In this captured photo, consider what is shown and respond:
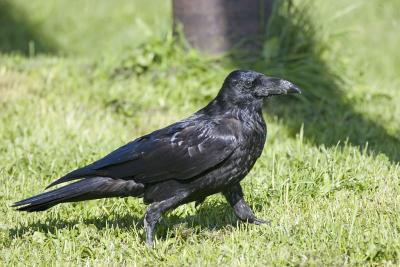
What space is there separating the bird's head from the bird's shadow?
0.75 meters

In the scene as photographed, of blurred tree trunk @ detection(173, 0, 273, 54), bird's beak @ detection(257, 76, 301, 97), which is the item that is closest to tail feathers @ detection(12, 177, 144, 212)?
bird's beak @ detection(257, 76, 301, 97)

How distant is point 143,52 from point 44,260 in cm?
424

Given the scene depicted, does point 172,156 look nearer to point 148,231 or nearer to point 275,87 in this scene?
point 148,231

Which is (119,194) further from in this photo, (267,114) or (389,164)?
(267,114)

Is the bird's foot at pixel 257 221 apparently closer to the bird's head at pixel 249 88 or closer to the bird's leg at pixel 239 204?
the bird's leg at pixel 239 204

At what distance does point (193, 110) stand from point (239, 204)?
2.91 meters

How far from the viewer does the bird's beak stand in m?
4.65

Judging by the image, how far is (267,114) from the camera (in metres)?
7.47

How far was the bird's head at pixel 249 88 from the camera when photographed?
15.3 ft

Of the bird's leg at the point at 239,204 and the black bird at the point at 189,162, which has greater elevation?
the black bird at the point at 189,162

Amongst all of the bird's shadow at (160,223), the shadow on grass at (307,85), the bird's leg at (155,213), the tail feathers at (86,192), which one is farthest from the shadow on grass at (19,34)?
the bird's leg at (155,213)

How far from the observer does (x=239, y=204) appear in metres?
4.79

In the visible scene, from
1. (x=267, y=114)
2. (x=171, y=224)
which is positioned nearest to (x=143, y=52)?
(x=267, y=114)

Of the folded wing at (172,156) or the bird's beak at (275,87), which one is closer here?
the folded wing at (172,156)
